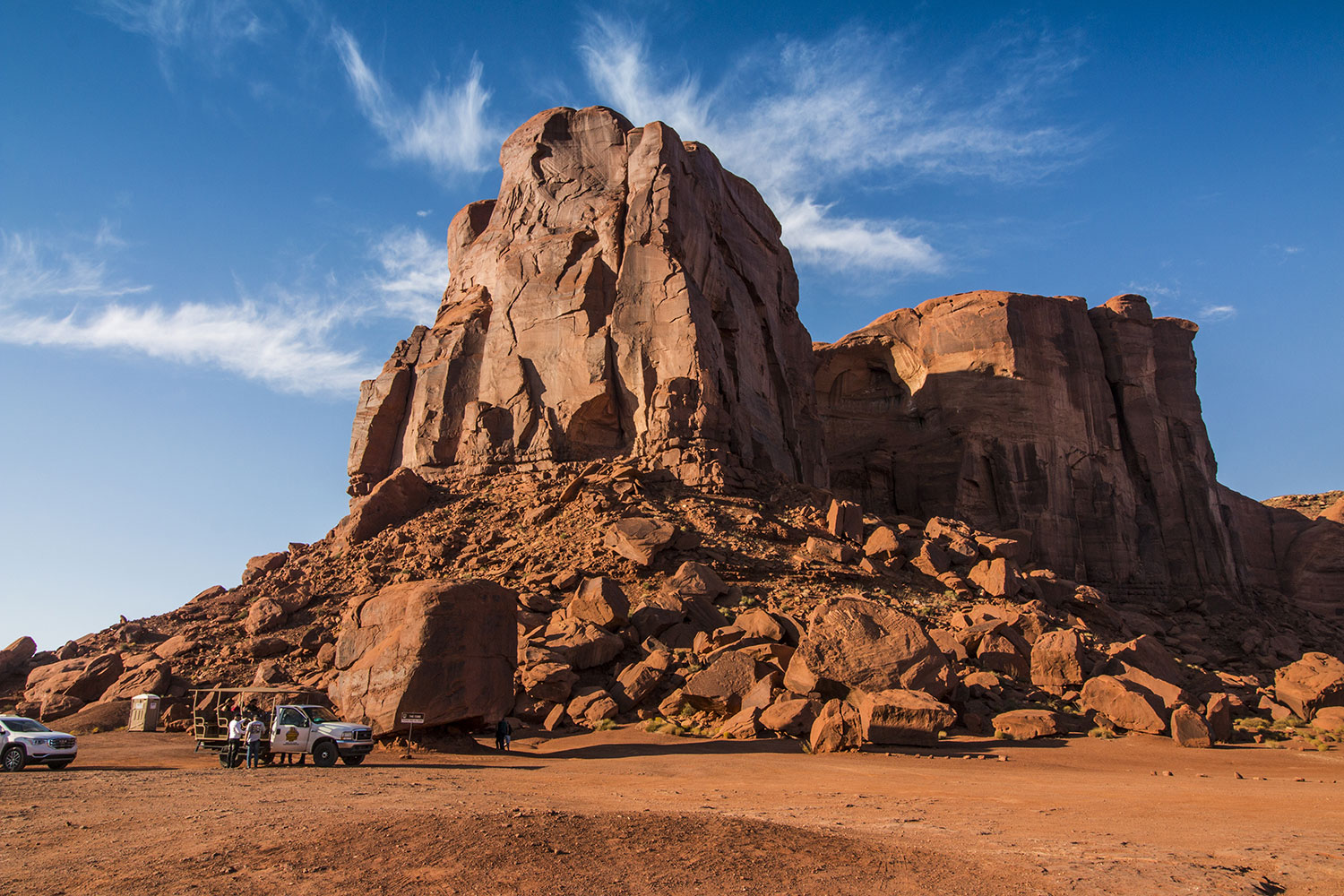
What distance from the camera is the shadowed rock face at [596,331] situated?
118 feet

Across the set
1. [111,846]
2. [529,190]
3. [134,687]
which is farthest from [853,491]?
[111,846]

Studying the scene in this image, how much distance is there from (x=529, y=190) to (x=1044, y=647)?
99.7 feet

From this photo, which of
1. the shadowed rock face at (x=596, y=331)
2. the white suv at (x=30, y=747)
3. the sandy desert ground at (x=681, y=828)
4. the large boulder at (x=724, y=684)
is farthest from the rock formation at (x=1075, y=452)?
the white suv at (x=30, y=747)

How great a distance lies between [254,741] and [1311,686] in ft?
85.3

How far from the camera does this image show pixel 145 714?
24.0 m

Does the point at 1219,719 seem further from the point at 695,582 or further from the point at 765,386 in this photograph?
the point at 765,386

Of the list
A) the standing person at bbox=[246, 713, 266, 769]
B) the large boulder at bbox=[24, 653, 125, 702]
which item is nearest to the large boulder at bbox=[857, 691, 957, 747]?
the standing person at bbox=[246, 713, 266, 769]

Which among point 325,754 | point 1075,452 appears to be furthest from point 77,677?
point 1075,452

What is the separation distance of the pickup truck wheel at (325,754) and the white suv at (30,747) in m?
Answer: 4.88

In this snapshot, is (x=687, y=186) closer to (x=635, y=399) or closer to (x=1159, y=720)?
(x=635, y=399)

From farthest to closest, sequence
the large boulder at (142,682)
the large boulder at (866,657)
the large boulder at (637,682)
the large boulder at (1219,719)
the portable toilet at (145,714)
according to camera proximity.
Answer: the large boulder at (142,682) → the portable toilet at (145,714) → the large boulder at (637,682) → the large boulder at (1219,719) → the large boulder at (866,657)

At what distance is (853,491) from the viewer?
2051 inches

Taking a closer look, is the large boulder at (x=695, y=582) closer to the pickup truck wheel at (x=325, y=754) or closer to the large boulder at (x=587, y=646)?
the large boulder at (x=587, y=646)

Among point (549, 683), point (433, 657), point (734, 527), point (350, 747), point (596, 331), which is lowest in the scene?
point (350, 747)
